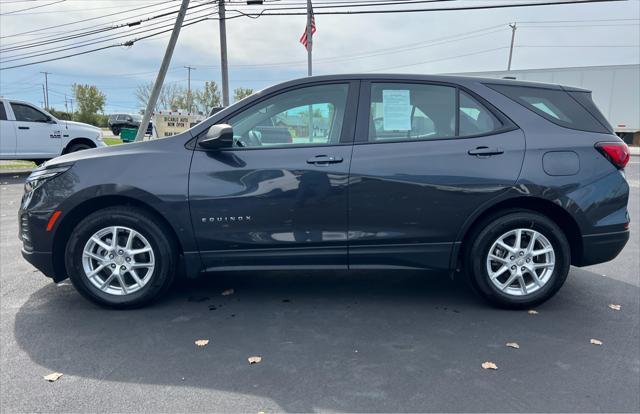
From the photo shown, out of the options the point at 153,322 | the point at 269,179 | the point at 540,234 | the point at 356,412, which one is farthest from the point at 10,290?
the point at 540,234

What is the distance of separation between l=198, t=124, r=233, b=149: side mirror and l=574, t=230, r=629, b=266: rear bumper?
2.85 metres

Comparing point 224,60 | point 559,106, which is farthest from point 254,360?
point 224,60

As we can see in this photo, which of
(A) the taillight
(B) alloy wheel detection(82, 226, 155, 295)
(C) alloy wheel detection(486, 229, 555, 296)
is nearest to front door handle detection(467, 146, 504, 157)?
(C) alloy wheel detection(486, 229, 555, 296)

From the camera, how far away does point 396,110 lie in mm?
3572

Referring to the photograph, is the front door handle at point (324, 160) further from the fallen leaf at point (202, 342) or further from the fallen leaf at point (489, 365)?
the fallen leaf at point (489, 365)

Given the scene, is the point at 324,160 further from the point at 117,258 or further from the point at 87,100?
the point at 87,100

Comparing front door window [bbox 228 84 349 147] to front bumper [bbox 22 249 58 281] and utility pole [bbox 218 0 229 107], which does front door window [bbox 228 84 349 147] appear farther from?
utility pole [bbox 218 0 229 107]

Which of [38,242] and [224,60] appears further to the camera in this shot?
[224,60]

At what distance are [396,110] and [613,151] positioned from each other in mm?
1707

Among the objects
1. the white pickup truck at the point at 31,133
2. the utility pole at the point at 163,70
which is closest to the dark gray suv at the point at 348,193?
the white pickup truck at the point at 31,133

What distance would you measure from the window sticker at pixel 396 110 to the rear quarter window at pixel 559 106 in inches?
28.0

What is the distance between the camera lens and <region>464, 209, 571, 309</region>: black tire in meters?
3.53

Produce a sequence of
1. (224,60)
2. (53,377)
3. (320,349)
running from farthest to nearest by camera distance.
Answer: (224,60), (320,349), (53,377)

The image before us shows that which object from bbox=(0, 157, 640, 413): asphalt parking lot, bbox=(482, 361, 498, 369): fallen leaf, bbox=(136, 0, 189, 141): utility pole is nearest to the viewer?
bbox=(0, 157, 640, 413): asphalt parking lot
